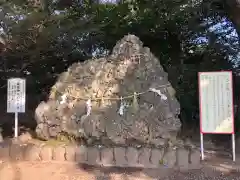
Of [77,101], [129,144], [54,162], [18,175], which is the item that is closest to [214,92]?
[129,144]

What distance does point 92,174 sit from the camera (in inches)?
220

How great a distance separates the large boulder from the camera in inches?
250

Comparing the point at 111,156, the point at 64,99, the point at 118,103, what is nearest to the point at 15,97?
the point at 64,99

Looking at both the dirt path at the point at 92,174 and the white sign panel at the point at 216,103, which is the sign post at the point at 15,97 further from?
the white sign panel at the point at 216,103

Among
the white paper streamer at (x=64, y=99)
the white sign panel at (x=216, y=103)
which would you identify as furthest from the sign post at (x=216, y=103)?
the white paper streamer at (x=64, y=99)

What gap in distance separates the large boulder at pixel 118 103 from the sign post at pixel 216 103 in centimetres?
50

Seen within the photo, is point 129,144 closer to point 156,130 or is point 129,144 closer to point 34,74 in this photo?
point 156,130

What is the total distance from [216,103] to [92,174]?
2539 mm

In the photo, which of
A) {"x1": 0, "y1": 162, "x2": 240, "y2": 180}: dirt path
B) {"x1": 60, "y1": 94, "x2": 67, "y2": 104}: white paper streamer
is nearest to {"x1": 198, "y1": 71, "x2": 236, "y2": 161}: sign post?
{"x1": 0, "y1": 162, "x2": 240, "y2": 180}: dirt path

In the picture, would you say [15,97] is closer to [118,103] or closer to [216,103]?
[118,103]

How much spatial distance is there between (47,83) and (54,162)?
228 inches

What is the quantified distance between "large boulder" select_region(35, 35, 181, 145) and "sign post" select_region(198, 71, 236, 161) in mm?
496

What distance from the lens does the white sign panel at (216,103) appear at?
6340 mm

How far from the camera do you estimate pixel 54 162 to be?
6391 millimetres
